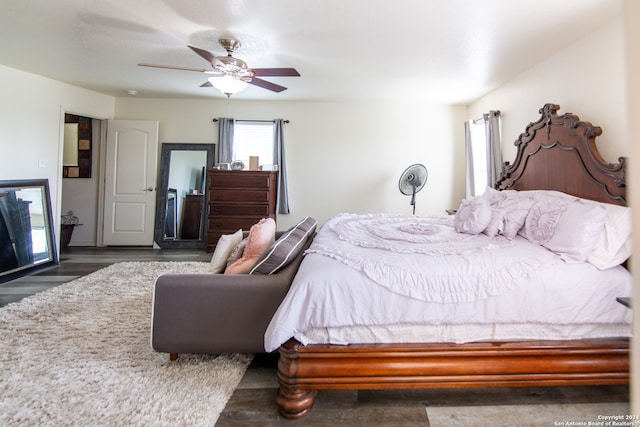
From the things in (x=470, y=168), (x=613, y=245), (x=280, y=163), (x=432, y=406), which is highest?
(x=280, y=163)

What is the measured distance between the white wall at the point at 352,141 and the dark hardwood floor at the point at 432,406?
11.8 ft

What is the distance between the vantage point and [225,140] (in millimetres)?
4953

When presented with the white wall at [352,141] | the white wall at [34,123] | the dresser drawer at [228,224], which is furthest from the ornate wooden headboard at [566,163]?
the white wall at [34,123]

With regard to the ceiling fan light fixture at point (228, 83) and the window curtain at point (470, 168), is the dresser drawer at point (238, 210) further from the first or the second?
the window curtain at point (470, 168)

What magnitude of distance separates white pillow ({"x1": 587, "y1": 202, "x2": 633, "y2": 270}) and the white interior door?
5.36 m

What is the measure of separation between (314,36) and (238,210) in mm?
2637

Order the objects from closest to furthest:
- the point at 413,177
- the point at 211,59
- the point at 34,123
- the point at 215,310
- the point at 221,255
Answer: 1. the point at 215,310
2. the point at 221,255
3. the point at 211,59
4. the point at 34,123
5. the point at 413,177

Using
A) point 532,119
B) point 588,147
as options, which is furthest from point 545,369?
point 532,119

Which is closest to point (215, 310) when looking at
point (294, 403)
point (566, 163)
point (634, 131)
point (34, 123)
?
point (294, 403)

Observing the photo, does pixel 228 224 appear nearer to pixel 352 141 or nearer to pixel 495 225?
pixel 352 141

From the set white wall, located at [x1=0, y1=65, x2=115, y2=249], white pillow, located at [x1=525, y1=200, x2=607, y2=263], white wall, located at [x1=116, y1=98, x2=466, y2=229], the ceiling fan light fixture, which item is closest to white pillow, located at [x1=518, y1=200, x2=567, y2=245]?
white pillow, located at [x1=525, y1=200, x2=607, y2=263]

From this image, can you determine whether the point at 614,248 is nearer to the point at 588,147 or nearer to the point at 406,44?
the point at 588,147

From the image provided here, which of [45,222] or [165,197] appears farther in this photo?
[165,197]

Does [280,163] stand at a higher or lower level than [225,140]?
lower
